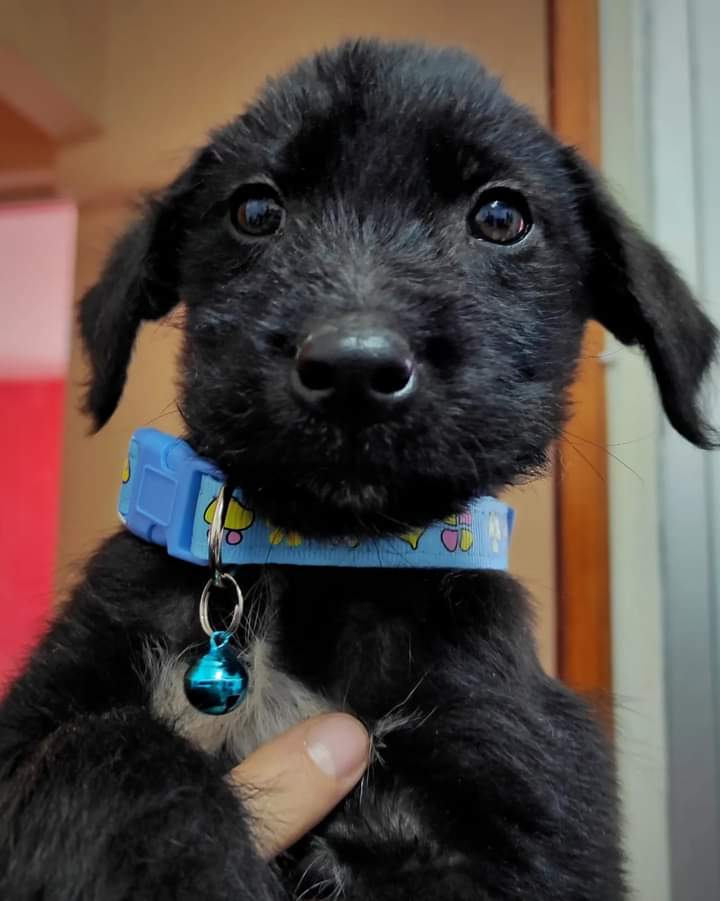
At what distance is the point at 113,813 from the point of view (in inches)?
30.0

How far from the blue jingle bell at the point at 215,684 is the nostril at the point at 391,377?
35 cm

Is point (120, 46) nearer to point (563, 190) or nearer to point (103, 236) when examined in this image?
point (103, 236)

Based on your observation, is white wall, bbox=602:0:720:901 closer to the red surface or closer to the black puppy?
the black puppy

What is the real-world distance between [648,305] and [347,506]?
→ 0.63 meters

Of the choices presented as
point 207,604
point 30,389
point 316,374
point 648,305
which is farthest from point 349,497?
point 30,389

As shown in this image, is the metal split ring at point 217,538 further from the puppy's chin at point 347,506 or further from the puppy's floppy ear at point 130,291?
the puppy's floppy ear at point 130,291

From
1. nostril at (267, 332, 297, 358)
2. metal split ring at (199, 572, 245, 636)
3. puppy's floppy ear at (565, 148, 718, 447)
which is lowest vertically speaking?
metal split ring at (199, 572, 245, 636)

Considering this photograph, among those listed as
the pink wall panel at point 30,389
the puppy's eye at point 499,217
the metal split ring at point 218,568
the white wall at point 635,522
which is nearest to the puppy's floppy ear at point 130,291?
the metal split ring at point 218,568

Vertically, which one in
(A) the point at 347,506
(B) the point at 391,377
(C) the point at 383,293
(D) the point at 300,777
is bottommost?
(D) the point at 300,777

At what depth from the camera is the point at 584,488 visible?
1.97 meters

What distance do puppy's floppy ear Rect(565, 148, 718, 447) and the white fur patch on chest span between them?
69cm

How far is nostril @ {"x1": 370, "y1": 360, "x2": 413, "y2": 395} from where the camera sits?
74cm

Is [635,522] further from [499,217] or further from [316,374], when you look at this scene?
[316,374]

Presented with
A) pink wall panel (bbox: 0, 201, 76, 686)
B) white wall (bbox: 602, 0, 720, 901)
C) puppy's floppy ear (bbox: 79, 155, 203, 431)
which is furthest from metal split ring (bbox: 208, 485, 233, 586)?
pink wall panel (bbox: 0, 201, 76, 686)
